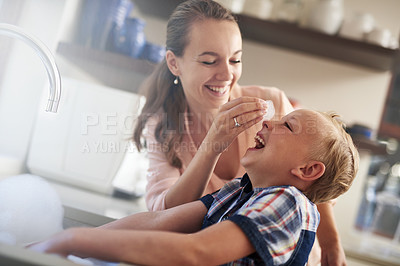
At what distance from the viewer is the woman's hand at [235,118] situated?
2.49ft

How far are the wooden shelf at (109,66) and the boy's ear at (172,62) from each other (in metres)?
0.18

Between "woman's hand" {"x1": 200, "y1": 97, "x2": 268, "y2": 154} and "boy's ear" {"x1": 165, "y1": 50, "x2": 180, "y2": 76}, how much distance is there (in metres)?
0.18

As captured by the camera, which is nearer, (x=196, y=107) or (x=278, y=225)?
(x=278, y=225)

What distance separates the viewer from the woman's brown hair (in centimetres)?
86

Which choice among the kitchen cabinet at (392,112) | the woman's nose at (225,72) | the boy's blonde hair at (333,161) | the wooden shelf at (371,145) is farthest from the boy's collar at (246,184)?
the kitchen cabinet at (392,112)

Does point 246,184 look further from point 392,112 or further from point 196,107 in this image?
point 392,112

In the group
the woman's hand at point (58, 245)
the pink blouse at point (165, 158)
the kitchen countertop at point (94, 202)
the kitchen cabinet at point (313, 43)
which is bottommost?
the kitchen countertop at point (94, 202)

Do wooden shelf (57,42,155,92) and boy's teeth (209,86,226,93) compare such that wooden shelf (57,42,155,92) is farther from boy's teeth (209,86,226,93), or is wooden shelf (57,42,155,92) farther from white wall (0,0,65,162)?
boy's teeth (209,86,226,93)

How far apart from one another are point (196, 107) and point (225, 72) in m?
0.14

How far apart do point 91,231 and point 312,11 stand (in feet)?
5.34

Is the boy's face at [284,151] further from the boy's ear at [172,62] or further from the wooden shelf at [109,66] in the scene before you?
the wooden shelf at [109,66]

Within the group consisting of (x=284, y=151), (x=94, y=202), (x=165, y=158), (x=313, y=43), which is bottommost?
(x=94, y=202)

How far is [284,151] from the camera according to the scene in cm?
77

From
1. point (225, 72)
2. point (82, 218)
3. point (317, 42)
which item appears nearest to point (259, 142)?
point (225, 72)
